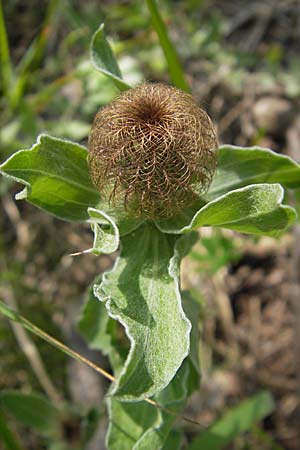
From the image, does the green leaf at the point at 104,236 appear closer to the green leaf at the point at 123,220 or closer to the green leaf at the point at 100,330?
the green leaf at the point at 123,220

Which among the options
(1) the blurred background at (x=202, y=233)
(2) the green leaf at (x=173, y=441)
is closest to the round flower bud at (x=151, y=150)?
(2) the green leaf at (x=173, y=441)

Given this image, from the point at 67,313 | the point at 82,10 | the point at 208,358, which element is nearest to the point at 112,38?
the point at 82,10

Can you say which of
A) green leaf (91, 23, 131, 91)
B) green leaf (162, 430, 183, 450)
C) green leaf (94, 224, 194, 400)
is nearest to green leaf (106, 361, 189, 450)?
green leaf (162, 430, 183, 450)

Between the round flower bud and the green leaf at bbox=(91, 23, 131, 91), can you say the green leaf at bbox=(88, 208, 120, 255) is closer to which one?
the round flower bud

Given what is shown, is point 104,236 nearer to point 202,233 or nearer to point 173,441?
point 173,441

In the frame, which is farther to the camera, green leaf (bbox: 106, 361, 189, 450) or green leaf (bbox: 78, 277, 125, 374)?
green leaf (bbox: 78, 277, 125, 374)

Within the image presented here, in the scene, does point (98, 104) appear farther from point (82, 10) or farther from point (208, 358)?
point (208, 358)

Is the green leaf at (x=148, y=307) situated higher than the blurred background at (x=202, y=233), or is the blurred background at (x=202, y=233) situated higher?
the green leaf at (x=148, y=307)
